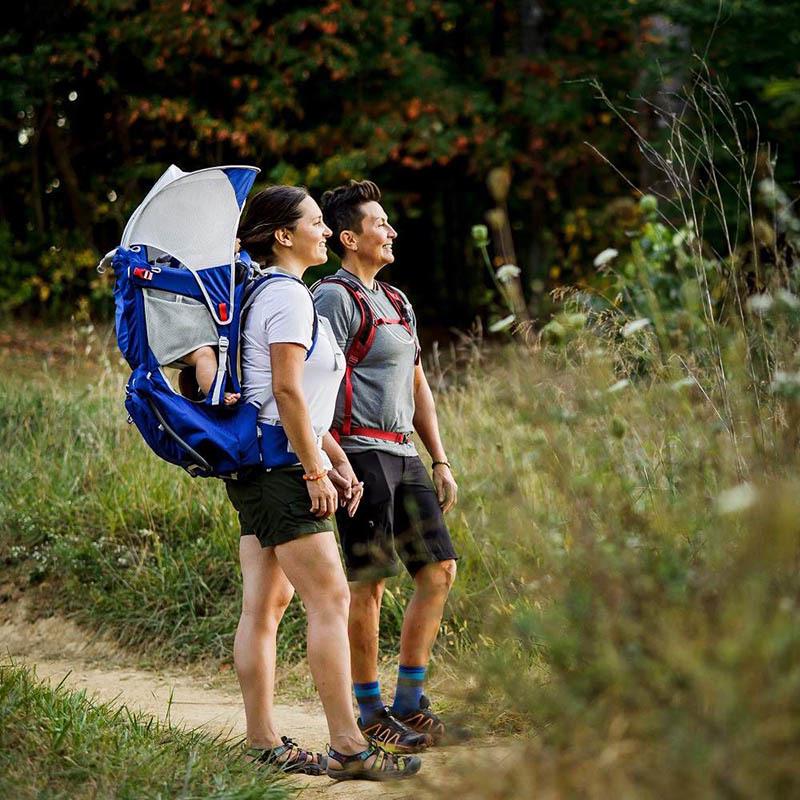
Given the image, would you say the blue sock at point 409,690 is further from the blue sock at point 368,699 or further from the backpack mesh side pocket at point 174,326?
the backpack mesh side pocket at point 174,326

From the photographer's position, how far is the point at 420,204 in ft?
64.8

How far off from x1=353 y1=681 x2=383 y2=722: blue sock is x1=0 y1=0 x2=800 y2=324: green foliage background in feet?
35.5

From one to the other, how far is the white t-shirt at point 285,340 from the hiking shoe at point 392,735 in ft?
3.55

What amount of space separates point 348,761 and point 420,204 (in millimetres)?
16390

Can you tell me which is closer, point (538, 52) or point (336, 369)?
point (336, 369)

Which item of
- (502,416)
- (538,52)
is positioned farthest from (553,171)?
(502,416)

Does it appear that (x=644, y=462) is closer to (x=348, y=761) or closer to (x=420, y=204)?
(x=348, y=761)

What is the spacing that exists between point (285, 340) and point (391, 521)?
0.91 metres

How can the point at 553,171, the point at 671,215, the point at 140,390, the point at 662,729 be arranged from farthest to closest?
the point at 553,171, the point at 671,215, the point at 140,390, the point at 662,729

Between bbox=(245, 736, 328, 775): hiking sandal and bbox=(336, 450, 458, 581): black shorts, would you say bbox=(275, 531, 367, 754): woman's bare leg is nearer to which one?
bbox=(245, 736, 328, 775): hiking sandal

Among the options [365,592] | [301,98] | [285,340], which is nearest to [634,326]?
[285,340]

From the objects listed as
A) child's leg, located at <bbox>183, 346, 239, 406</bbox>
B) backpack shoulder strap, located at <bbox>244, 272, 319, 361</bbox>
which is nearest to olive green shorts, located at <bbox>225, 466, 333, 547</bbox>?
child's leg, located at <bbox>183, 346, 239, 406</bbox>

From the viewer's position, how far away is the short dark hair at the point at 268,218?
13.4 feet

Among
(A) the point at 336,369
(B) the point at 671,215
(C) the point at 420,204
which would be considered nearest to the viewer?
(A) the point at 336,369
